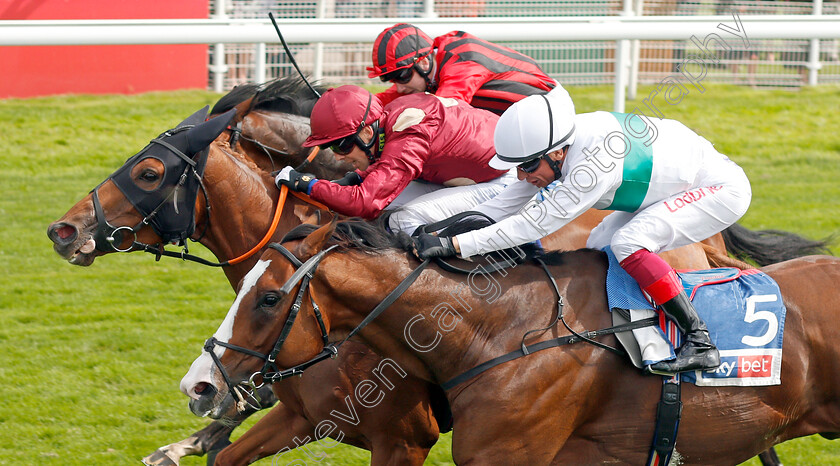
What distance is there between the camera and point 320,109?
371 centimetres

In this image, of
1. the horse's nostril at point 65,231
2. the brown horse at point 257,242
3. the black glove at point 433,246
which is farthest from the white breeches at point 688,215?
the horse's nostril at point 65,231

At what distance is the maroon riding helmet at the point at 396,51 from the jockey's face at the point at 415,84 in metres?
0.06

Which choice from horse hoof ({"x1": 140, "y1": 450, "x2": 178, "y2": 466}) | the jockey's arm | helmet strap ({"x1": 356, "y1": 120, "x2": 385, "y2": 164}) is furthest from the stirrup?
horse hoof ({"x1": 140, "y1": 450, "x2": 178, "y2": 466})

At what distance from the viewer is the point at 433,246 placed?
324 cm

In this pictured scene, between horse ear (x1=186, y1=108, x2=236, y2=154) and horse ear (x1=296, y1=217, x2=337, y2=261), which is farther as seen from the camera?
horse ear (x1=186, y1=108, x2=236, y2=154)

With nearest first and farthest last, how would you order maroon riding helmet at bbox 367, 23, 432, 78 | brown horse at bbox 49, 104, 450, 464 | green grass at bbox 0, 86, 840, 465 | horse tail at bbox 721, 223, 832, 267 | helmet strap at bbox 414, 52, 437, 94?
brown horse at bbox 49, 104, 450, 464, maroon riding helmet at bbox 367, 23, 432, 78, helmet strap at bbox 414, 52, 437, 94, green grass at bbox 0, 86, 840, 465, horse tail at bbox 721, 223, 832, 267

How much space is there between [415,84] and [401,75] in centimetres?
11

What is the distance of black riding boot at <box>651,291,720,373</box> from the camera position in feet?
10.3

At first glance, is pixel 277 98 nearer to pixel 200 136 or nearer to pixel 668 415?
pixel 200 136

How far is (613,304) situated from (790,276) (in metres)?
0.69

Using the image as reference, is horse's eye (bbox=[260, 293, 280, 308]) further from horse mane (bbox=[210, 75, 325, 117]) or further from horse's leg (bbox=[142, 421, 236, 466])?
horse mane (bbox=[210, 75, 325, 117])

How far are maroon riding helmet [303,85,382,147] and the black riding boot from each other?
134 cm

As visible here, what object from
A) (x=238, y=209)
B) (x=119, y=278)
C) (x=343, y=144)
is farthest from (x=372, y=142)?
(x=119, y=278)

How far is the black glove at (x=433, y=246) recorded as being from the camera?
3.22m
